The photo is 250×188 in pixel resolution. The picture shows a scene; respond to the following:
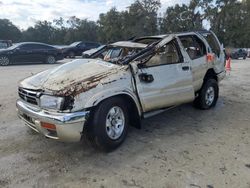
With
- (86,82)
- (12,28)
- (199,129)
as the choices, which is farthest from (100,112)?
(12,28)

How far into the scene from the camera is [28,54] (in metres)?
17.8

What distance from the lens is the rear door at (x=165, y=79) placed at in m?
4.54

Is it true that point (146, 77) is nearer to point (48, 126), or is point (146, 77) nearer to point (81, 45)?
point (48, 126)

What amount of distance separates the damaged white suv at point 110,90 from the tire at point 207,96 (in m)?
0.41

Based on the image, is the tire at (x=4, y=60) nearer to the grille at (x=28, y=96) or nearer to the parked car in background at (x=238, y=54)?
the grille at (x=28, y=96)

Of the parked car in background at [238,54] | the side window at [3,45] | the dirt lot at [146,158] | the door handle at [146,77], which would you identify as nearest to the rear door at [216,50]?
the dirt lot at [146,158]

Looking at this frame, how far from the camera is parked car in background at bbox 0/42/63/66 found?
1730cm

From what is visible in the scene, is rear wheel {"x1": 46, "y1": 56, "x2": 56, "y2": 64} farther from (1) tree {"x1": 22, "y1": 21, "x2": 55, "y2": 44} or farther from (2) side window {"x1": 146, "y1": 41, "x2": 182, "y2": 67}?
(1) tree {"x1": 22, "y1": 21, "x2": 55, "y2": 44}

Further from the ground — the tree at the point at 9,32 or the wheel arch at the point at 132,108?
the tree at the point at 9,32

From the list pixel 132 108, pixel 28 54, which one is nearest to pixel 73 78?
pixel 132 108

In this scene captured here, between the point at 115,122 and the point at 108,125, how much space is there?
0.14 meters

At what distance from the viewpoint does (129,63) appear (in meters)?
4.43

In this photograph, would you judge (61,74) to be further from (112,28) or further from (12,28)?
(12,28)

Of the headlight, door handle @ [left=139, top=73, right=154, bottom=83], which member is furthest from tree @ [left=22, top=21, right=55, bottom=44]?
the headlight
